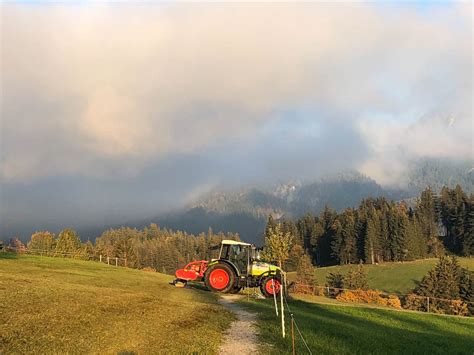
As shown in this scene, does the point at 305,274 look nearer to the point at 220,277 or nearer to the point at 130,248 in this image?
the point at 130,248

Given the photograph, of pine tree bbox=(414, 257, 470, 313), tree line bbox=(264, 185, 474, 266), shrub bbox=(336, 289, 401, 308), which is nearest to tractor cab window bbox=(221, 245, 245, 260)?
shrub bbox=(336, 289, 401, 308)

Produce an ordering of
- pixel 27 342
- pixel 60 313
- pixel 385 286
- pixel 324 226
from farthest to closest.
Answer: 1. pixel 324 226
2. pixel 385 286
3. pixel 60 313
4. pixel 27 342

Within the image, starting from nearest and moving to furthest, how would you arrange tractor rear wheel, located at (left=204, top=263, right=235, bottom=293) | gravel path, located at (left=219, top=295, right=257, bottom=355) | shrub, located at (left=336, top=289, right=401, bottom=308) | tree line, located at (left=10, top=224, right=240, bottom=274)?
gravel path, located at (left=219, top=295, right=257, bottom=355), tractor rear wheel, located at (left=204, top=263, right=235, bottom=293), shrub, located at (left=336, top=289, right=401, bottom=308), tree line, located at (left=10, top=224, right=240, bottom=274)

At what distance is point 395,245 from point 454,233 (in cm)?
2395

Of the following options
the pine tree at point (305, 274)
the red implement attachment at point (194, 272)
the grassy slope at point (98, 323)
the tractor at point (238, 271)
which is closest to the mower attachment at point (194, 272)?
the red implement attachment at point (194, 272)

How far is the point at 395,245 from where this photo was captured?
12656 centimetres

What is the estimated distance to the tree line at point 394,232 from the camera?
4963 inches

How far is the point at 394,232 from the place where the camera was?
422 feet

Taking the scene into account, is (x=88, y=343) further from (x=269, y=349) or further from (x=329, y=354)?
(x=329, y=354)

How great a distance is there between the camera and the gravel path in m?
A: 12.3

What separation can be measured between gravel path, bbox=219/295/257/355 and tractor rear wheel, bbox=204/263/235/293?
6593mm

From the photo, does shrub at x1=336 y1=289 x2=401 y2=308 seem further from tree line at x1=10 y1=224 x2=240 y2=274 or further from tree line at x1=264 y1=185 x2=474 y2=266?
tree line at x1=264 y1=185 x2=474 y2=266

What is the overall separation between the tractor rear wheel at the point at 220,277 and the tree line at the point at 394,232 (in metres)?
94.5

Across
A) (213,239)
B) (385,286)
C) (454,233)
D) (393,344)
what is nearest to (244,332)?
(393,344)
